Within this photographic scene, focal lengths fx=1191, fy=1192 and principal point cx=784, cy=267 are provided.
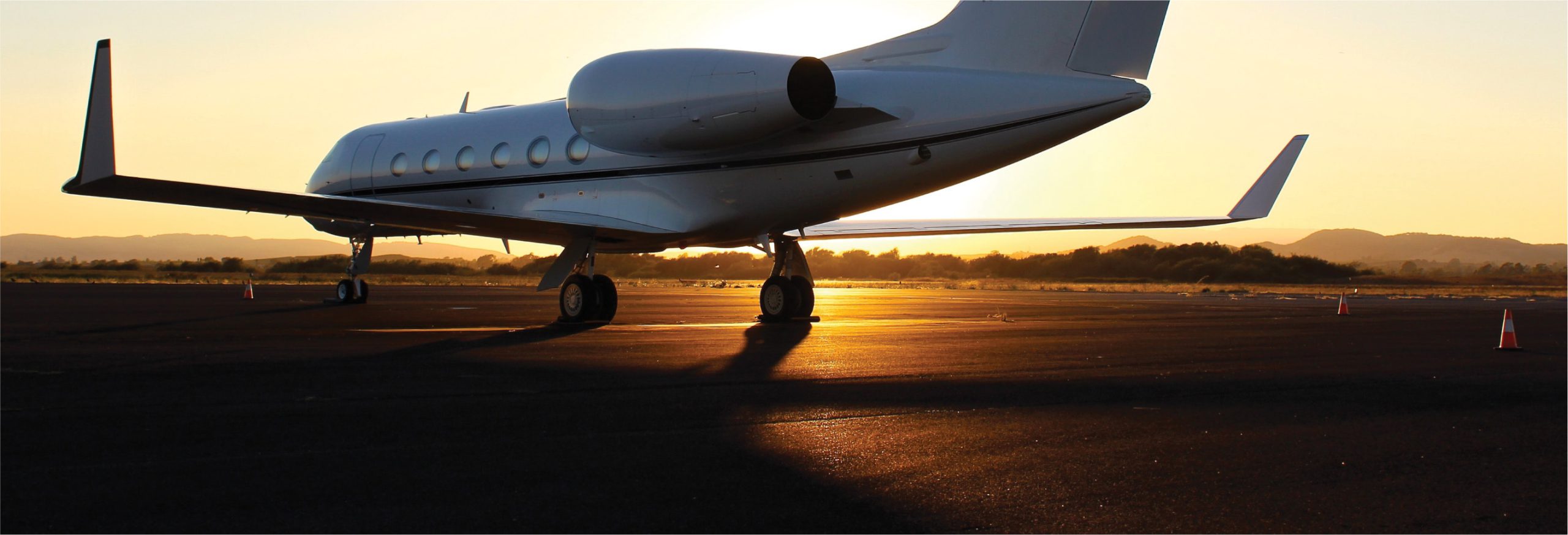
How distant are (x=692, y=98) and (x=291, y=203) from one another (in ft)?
15.2

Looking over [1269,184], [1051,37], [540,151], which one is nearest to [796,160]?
[1051,37]

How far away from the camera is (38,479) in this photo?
15.3 feet

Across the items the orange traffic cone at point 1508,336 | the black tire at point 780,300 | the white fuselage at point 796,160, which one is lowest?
the orange traffic cone at point 1508,336

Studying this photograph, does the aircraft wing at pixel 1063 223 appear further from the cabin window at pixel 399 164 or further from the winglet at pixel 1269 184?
the cabin window at pixel 399 164

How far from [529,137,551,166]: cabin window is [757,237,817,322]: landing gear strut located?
3.56m

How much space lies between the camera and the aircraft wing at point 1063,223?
54.8ft

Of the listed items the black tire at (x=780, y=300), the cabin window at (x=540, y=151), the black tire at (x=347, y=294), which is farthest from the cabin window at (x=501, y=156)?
the black tire at (x=347, y=294)

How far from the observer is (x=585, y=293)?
16266 millimetres

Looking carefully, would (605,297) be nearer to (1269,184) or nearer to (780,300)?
(780,300)

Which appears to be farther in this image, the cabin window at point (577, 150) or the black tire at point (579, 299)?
the cabin window at point (577, 150)

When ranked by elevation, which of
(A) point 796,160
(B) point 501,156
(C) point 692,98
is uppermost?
(C) point 692,98

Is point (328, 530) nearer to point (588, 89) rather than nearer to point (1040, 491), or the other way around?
point (1040, 491)

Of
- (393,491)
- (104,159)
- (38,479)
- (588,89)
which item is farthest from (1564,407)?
(104,159)

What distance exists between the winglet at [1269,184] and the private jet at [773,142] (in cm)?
2
